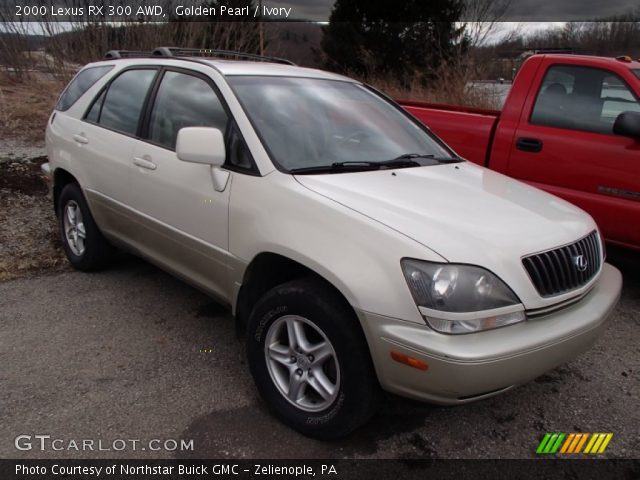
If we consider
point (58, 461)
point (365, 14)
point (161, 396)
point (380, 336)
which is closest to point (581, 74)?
point (380, 336)

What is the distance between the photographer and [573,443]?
2.55 meters

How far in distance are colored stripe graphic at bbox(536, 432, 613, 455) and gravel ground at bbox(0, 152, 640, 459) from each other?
0.15 ft

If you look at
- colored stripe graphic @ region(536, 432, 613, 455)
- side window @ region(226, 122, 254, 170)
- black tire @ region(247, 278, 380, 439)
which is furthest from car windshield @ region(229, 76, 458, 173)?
colored stripe graphic @ region(536, 432, 613, 455)

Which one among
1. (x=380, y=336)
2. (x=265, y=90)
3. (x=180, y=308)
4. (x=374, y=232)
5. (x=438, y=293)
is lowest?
(x=180, y=308)

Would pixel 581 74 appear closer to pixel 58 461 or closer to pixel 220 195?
pixel 220 195

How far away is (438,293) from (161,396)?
1.62m

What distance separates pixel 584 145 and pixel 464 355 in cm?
291

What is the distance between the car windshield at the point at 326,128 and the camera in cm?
287

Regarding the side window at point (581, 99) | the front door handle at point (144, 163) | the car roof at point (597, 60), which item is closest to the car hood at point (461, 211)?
the front door handle at point (144, 163)

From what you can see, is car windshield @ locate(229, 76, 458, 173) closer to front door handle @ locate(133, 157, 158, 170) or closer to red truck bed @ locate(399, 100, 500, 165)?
front door handle @ locate(133, 157, 158, 170)

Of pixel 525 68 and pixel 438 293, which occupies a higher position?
pixel 525 68

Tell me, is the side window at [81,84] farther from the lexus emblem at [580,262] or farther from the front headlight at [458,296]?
the lexus emblem at [580,262]

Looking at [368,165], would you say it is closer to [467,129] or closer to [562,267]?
[562,267]

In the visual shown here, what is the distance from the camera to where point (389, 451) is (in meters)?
2.46
